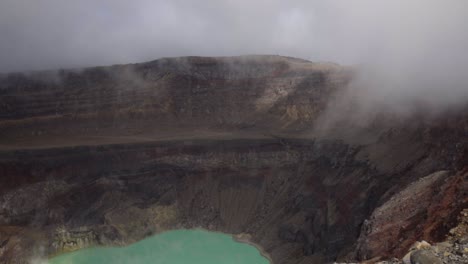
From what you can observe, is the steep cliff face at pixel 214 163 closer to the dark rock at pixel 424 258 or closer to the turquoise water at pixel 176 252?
the turquoise water at pixel 176 252

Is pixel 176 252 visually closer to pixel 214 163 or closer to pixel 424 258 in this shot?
pixel 214 163

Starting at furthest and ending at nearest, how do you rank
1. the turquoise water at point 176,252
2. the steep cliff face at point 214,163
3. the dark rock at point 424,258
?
the turquoise water at point 176,252, the steep cliff face at point 214,163, the dark rock at point 424,258

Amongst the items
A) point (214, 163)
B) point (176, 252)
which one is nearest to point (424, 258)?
point (176, 252)

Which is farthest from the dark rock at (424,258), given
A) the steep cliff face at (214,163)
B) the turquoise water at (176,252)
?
the turquoise water at (176,252)

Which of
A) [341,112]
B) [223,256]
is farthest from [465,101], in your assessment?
[223,256]

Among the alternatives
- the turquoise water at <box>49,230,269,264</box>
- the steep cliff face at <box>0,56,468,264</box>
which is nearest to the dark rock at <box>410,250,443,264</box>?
the steep cliff face at <box>0,56,468,264</box>

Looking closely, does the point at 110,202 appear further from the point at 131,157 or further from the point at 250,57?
the point at 250,57
